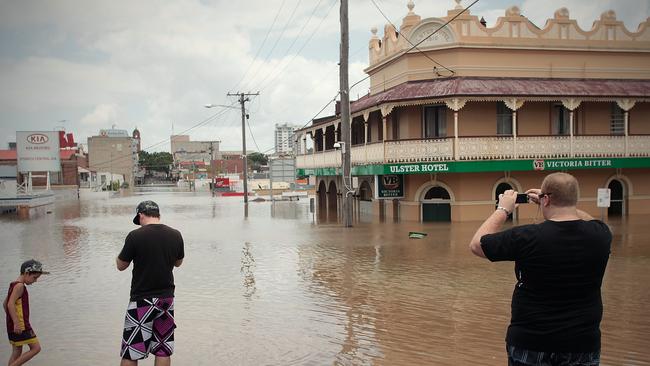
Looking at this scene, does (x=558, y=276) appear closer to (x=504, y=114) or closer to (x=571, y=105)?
(x=571, y=105)

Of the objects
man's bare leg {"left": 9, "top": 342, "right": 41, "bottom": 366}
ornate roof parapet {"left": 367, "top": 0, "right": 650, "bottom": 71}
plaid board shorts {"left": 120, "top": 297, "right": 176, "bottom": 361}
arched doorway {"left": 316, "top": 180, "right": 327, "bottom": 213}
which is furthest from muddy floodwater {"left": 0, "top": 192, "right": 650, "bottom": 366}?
arched doorway {"left": 316, "top": 180, "right": 327, "bottom": 213}

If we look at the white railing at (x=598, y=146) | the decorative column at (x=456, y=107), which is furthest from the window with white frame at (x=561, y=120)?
the decorative column at (x=456, y=107)

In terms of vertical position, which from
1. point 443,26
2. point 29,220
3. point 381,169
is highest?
point 443,26

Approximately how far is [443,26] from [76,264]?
55.9 ft

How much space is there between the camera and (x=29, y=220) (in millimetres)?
32156

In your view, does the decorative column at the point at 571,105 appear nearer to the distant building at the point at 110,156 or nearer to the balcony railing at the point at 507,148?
the balcony railing at the point at 507,148

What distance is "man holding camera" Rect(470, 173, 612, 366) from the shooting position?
3.79 m

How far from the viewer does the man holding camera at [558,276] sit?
3.79m

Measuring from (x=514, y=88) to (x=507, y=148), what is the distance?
8.22ft

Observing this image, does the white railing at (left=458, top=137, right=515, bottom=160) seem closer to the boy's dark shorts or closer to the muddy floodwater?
the muddy floodwater

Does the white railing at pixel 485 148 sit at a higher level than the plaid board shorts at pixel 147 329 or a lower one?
higher

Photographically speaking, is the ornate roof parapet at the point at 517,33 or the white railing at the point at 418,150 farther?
the ornate roof parapet at the point at 517,33

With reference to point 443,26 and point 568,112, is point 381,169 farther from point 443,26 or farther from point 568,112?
point 568,112

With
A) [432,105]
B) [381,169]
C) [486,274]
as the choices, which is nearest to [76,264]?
[486,274]
